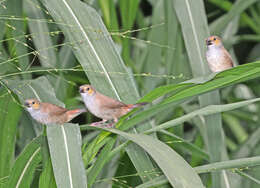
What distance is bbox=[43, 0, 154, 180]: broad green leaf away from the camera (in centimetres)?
89

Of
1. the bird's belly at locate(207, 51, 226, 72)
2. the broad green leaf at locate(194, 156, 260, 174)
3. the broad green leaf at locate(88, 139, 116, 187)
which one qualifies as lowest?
the broad green leaf at locate(194, 156, 260, 174)

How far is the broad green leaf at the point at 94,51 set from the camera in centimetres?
89

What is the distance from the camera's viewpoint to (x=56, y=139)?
2.39 feet

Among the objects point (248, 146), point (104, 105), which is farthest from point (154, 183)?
point (248, 146)

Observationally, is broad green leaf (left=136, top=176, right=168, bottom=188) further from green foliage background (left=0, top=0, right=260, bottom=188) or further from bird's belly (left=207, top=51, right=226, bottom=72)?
bird's belly (left=207, top=51, right=226, bottom=72)

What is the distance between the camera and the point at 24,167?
82 cm

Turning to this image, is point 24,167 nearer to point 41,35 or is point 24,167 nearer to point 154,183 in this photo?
point 154,183

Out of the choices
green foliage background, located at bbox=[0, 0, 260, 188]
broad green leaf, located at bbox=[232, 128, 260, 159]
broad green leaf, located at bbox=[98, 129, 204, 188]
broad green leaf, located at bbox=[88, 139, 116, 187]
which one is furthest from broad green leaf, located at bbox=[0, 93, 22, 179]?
broad green leaf, located at bbox=[232, 128, 260, 159]

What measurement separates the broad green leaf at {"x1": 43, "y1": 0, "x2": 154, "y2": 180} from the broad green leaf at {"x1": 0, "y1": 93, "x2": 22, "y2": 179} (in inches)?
8.9

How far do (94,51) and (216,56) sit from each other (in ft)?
1.19

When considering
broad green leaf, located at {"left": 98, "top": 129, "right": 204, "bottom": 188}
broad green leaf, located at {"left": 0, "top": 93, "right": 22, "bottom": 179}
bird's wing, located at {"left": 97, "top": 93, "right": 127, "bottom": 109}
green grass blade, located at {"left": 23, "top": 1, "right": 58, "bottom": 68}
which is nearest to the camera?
broad green leaf, located at {"left": 98, "top": 129, "right": 204, "bottom": 188}

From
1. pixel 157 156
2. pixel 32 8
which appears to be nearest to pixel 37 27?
pixel 32 8

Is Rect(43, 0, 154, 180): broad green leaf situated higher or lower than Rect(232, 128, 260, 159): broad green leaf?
higher

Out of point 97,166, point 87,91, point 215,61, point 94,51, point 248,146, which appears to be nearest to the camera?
point 97,166
